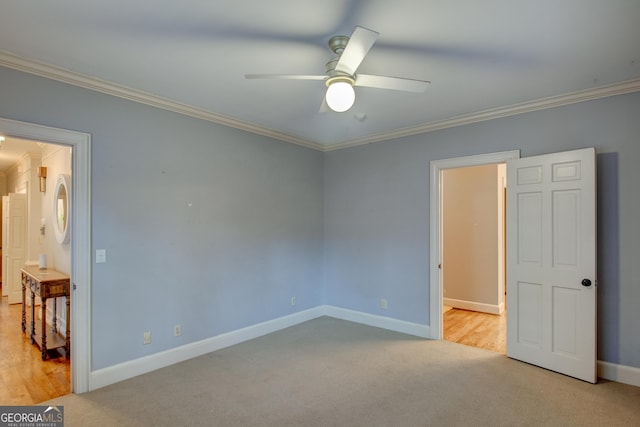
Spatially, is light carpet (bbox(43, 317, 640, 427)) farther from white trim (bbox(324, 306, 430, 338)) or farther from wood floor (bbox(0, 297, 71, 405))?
white trim (bbox(324, 306, 430, 338))

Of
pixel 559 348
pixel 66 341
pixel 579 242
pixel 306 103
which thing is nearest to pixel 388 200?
pixel 306 103

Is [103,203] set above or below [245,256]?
above

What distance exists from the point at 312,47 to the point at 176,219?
7.08 ft

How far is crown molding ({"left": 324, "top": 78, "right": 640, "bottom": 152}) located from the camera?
296cm

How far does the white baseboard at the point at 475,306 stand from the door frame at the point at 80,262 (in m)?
5.11

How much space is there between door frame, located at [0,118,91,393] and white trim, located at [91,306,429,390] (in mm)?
141

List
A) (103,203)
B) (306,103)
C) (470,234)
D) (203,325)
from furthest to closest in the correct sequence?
(470,234) → (203,325) → (306,103) → (103,203)

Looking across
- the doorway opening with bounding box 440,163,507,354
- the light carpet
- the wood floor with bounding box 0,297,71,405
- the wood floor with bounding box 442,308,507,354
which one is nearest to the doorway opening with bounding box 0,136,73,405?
the wood floor with bounding box 0,297,71,405

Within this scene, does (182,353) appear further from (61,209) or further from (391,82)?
(391,82)

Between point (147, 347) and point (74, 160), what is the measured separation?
5.88ft

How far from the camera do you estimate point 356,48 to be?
1855 millimetres

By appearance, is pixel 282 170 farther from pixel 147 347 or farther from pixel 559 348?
pixel 559 348

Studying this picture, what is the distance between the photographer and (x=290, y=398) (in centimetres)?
271

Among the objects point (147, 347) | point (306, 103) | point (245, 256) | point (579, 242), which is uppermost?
point (306, 103)
